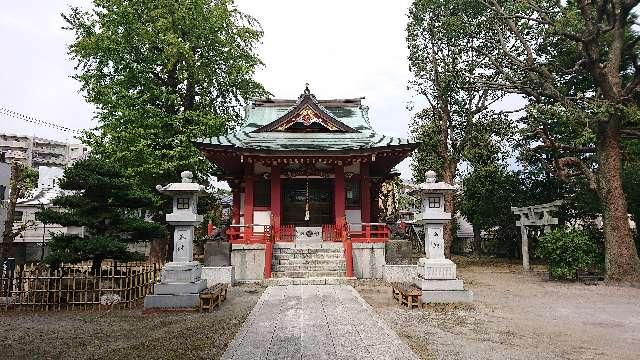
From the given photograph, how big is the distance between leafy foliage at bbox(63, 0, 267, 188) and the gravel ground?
35.8 ft

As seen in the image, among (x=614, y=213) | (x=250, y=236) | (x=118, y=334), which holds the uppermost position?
(x=614, y=213)

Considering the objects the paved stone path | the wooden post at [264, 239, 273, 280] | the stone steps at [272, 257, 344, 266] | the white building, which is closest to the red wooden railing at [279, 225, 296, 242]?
the stone steps at [272, 257, 344, 266]

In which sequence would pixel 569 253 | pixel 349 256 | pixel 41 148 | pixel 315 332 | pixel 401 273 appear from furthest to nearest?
pixel 41 148, pixel 569 253, pixel 349 256, pixel 401 273, pixel 315 332

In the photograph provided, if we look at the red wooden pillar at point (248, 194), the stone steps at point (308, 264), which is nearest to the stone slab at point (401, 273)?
the stone steps at point (308, 264)

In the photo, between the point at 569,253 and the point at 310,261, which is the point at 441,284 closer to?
the point at 310,261

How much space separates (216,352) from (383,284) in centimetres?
979

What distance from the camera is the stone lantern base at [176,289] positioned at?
1141 centimetres

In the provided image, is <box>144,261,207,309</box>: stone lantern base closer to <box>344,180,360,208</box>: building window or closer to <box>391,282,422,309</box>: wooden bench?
<box>391,282,422,309</box>: wooden bench

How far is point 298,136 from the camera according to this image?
21891 millimetres

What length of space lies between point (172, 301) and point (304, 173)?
34.2ft

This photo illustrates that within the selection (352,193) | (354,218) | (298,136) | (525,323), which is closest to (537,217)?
(354,218)

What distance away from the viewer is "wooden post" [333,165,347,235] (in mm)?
19505

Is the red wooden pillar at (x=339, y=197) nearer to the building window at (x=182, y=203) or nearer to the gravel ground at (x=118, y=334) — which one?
the gravel ground at (x=118, y=334)

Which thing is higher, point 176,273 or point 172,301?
point 176,273
